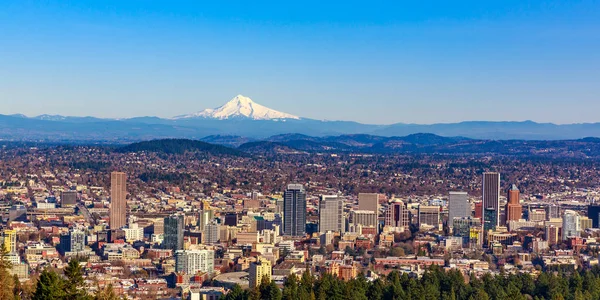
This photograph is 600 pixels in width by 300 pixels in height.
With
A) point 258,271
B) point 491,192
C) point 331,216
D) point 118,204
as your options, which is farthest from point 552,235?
point 118,204

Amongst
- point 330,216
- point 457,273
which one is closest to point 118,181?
point 330,216

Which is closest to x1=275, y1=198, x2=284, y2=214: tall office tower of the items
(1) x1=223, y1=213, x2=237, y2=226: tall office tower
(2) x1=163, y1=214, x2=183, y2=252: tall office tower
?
(1) x1=223, y1=213, x2=237, y2=226: tall office tower

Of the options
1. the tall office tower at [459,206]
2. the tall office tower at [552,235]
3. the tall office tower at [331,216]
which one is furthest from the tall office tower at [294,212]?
the tall office tower at [552,235]

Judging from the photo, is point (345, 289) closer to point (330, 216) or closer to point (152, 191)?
point (330, 216)

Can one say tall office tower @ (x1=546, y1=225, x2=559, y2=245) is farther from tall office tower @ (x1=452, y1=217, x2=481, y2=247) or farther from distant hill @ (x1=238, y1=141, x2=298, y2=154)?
distant hill @ (x1=238, y1=141, x2=298, y2=154)

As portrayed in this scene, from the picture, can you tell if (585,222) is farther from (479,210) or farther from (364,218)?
(364,218)
